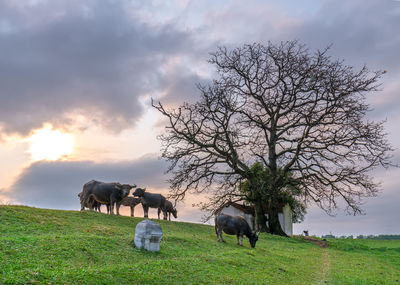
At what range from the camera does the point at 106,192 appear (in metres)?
31.7

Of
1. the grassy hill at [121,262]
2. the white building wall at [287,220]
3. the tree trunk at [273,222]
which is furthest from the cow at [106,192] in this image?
the white building wall at [287,220]

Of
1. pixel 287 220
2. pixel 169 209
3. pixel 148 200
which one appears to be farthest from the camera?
pixel 287 220

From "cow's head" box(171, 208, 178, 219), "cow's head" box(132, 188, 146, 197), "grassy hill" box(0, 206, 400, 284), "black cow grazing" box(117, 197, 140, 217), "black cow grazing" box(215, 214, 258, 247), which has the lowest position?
"grassy hill" box(0, 206, 400, 284)

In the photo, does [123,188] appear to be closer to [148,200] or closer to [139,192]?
[139,192]

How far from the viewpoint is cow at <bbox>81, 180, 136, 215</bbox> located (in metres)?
31.7

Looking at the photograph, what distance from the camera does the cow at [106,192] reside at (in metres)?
31.7

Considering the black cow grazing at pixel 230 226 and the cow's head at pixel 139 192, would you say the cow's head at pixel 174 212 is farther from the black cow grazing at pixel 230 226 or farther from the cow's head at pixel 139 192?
the black cow grazing at pixel 230 226

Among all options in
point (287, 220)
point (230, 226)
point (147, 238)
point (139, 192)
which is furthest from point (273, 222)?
point (147, 238)

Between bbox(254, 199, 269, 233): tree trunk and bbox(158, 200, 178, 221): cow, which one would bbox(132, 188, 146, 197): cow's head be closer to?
bbox(158, 200, 178, 221): cow

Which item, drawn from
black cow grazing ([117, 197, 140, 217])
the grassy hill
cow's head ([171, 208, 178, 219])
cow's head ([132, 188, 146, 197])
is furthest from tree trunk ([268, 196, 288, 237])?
the grassy hill

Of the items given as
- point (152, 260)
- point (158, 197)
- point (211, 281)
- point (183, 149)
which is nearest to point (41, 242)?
point (152, 260)

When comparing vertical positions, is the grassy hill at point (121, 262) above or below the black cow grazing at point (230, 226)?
below

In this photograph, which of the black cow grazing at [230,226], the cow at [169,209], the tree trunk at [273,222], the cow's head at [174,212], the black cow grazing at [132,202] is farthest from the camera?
the tree trunk at [273,222]

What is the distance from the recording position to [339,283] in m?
17.4
